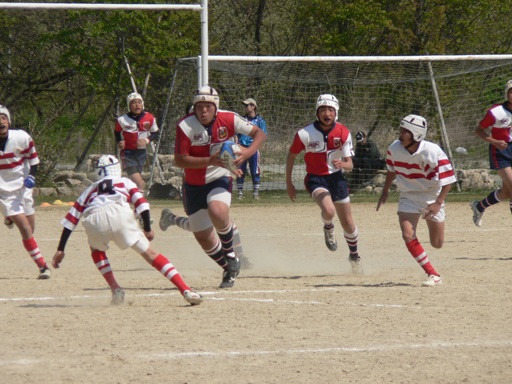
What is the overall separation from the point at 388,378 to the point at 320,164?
5042 millimetres

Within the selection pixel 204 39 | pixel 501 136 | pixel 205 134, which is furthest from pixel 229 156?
pixel 204 39

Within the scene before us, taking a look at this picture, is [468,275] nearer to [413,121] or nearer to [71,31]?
[413,121]

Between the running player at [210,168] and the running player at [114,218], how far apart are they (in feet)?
3.74

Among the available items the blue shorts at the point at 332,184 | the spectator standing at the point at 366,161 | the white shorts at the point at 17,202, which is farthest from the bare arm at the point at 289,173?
the spectator standing at the point at 366,161

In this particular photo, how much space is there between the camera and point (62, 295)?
389 inches

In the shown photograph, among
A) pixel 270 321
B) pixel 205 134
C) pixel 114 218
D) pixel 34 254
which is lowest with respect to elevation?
pixel 34 254

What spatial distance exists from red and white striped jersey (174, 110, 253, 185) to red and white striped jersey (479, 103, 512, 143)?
440 centimetres

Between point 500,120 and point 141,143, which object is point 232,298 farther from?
point 141,143

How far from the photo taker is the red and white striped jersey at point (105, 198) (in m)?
8.84

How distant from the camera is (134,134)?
16.6 meters

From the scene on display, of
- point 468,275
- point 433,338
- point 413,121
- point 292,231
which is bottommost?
point 292,231

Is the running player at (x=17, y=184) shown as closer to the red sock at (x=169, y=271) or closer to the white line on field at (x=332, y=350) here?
the red sock at (x=169, y=271)

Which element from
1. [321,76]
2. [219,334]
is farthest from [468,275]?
[321,76]

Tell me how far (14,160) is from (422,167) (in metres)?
4.54
